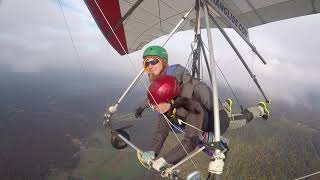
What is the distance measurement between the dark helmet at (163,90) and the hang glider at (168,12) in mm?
2557

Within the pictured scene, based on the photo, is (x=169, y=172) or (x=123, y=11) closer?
(x=169, y=172)

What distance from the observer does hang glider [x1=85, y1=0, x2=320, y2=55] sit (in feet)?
22.2

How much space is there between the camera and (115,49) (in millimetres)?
8594

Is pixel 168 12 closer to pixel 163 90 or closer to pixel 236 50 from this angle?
pixel 236 50

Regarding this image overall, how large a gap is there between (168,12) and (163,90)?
4.01 metres

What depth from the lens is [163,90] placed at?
4.09 metres

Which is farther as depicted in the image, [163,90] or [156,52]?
[156,52]

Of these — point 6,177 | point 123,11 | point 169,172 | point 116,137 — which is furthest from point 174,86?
point 6,177

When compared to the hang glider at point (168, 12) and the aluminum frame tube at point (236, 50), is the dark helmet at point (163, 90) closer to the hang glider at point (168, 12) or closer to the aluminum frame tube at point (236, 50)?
the aluminum frame tube at point (236, 50)

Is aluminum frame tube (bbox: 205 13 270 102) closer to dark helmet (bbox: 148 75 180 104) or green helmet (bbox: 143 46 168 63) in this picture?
green helmet (bbox: 143 46 168 63)

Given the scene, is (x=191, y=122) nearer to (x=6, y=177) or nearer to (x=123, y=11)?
(x=123, y=11)

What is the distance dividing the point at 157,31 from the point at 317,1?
3.90 metres

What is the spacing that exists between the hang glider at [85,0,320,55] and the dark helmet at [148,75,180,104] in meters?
2.56

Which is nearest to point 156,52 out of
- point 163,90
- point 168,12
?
point 163,90
